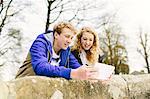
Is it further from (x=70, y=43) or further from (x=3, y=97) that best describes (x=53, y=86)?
(x=70, y=43)

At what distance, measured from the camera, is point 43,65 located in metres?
2.48

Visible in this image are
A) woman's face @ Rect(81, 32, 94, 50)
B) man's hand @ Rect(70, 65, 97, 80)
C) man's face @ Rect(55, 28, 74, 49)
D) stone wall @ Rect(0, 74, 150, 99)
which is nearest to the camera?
stone wall @ Rect(0, 74, 150, 99)

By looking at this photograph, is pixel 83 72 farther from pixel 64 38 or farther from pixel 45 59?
pixel 64 38

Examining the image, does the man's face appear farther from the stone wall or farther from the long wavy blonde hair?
the stone wall

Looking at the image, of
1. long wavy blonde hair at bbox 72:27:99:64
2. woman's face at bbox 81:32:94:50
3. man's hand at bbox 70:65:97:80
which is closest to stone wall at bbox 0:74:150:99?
man's hand at bbox 70:65:97:80

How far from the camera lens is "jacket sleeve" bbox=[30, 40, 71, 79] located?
8.08 feet

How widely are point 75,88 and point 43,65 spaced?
0.30 metres

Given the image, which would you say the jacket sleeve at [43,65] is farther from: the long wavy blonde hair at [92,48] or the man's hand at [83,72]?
the long wavy blonde hair at [92,48]

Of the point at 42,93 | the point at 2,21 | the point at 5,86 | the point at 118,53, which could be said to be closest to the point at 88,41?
the point at 42,93

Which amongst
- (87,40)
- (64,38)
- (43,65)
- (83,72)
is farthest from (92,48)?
(43,65)

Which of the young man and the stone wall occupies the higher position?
the young man

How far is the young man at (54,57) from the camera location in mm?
2465

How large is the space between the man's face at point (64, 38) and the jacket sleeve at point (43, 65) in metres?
0.17

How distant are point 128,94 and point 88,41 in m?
0.58
